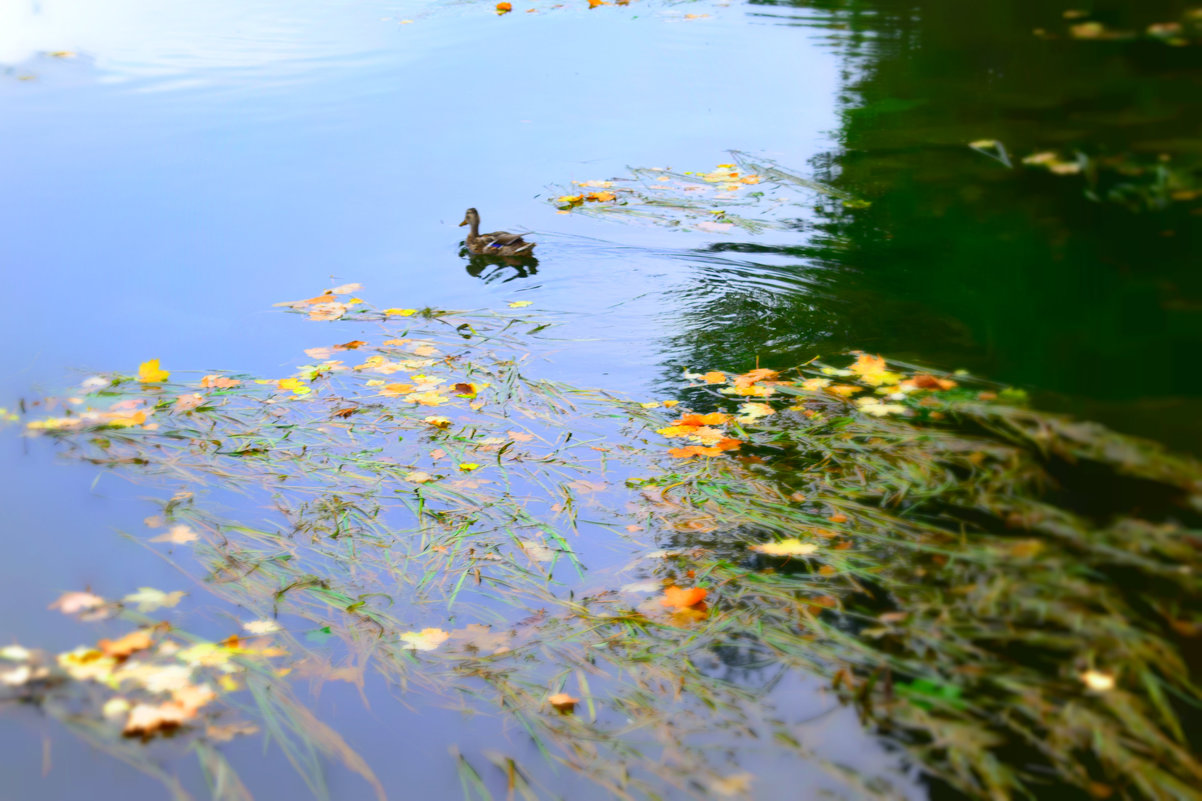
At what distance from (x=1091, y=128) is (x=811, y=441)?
4.93 metres

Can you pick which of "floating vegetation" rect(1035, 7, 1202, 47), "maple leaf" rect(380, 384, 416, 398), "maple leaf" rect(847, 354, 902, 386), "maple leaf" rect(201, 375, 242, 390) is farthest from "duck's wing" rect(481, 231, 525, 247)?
"floating vegetation" rect(1035, 7, 1202, 47)

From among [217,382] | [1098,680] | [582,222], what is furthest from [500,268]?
[1098,680]

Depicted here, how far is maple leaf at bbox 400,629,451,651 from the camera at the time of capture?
2900 millimetres

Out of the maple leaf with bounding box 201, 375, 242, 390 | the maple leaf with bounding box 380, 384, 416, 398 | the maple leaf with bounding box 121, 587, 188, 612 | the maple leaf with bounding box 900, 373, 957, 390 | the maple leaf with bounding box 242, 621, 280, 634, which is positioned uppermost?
the maple leaf with bounding box 201, 375, 242, 390

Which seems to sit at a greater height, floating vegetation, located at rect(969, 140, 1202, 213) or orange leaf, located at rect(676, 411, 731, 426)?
floating vegetation, located at rect(969, 140, 1202, 213)

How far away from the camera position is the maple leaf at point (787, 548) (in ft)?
10.5

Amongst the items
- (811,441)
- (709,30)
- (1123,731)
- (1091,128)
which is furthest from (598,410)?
(709,30)

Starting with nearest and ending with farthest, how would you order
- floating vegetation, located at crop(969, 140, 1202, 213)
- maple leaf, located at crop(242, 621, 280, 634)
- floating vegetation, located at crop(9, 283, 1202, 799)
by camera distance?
floating vegetation, located at crop(9, 283, 1202, 799) < maple leaf, located at crop(242, 621, 280, 634) < floating vegetation, located at crop(969, 140, 1202, 213)

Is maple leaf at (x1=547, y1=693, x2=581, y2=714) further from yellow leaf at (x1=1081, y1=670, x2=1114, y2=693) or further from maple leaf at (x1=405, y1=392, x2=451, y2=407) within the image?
maple leaf at (x1=405, y1=392, x2=451, y2=407)

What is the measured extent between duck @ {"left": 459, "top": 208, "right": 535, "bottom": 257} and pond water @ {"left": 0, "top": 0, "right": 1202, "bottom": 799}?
111 mm

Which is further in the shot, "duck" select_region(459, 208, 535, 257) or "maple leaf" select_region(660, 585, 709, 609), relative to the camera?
"duck" select_region(459, 208, 535, 257)

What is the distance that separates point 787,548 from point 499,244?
10.1 ft

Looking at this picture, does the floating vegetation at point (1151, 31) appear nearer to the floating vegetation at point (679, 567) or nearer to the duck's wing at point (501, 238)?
the duck's wing at point (501, 238)

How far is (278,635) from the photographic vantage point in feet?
9.71
